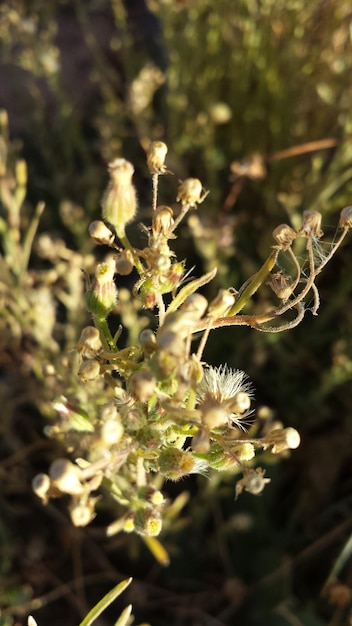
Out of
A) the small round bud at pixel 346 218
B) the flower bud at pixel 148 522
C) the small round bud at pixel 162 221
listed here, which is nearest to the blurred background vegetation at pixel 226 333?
the flower bud at pixel 148 522

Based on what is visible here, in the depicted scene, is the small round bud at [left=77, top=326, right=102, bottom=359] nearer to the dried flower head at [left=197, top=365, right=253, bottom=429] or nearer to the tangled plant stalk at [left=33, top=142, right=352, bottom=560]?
the tangled plant stalk at [left=33, top=142, right=352, bottom=560]

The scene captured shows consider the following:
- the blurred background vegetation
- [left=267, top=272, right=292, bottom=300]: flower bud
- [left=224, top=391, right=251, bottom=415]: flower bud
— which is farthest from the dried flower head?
the blurred background vegetation

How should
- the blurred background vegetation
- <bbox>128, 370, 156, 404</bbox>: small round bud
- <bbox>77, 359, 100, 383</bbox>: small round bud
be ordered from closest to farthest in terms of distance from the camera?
1. <bbox>128, 370, 156, 404</bbox>: small round bud
2. <bbox>77, 359, 100, 383</bbox>: small round bud
3. the blurred background vegetation

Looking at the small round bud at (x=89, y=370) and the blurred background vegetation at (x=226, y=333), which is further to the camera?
the blurred background vegetation at (x=226, y=333)

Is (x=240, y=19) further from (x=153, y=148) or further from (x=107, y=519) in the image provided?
(x=107, y=519)

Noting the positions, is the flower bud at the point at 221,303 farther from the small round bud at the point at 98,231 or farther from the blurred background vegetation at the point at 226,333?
the blurred background vegetation at the point at 226,333

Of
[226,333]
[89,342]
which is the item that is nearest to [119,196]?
[89,342]
